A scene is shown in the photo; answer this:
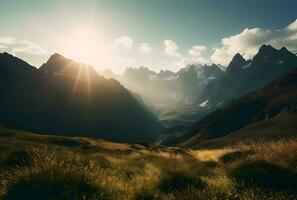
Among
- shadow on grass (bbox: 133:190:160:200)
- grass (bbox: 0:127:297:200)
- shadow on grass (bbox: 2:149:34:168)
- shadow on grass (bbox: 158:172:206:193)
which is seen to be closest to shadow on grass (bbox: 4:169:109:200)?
grass (bbox: 0:127:297:200)

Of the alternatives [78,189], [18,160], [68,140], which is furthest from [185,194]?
[68,140]

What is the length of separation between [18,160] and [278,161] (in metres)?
10.3

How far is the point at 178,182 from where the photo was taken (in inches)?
530

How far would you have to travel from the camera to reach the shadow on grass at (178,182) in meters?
12.6

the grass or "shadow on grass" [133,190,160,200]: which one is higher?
the grass

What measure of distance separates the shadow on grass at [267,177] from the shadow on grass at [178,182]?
135cm

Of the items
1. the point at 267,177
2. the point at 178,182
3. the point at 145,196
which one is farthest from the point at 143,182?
the point at 267,177

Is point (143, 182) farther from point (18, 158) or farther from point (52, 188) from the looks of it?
point (18, 158)

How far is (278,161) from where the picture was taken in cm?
1363

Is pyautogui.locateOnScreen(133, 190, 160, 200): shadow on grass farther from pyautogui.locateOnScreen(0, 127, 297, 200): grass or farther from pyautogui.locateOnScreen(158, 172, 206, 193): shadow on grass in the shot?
pyautogui.locateOnScreen(158, 172, 206, 193): shadow on grass

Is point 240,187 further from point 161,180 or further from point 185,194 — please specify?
point 161,180

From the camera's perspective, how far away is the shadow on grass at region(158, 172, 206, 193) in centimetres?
1263

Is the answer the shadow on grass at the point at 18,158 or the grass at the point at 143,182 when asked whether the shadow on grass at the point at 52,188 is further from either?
the shadow on grass at the point at 18,158

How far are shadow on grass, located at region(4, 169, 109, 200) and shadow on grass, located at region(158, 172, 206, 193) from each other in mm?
3549
